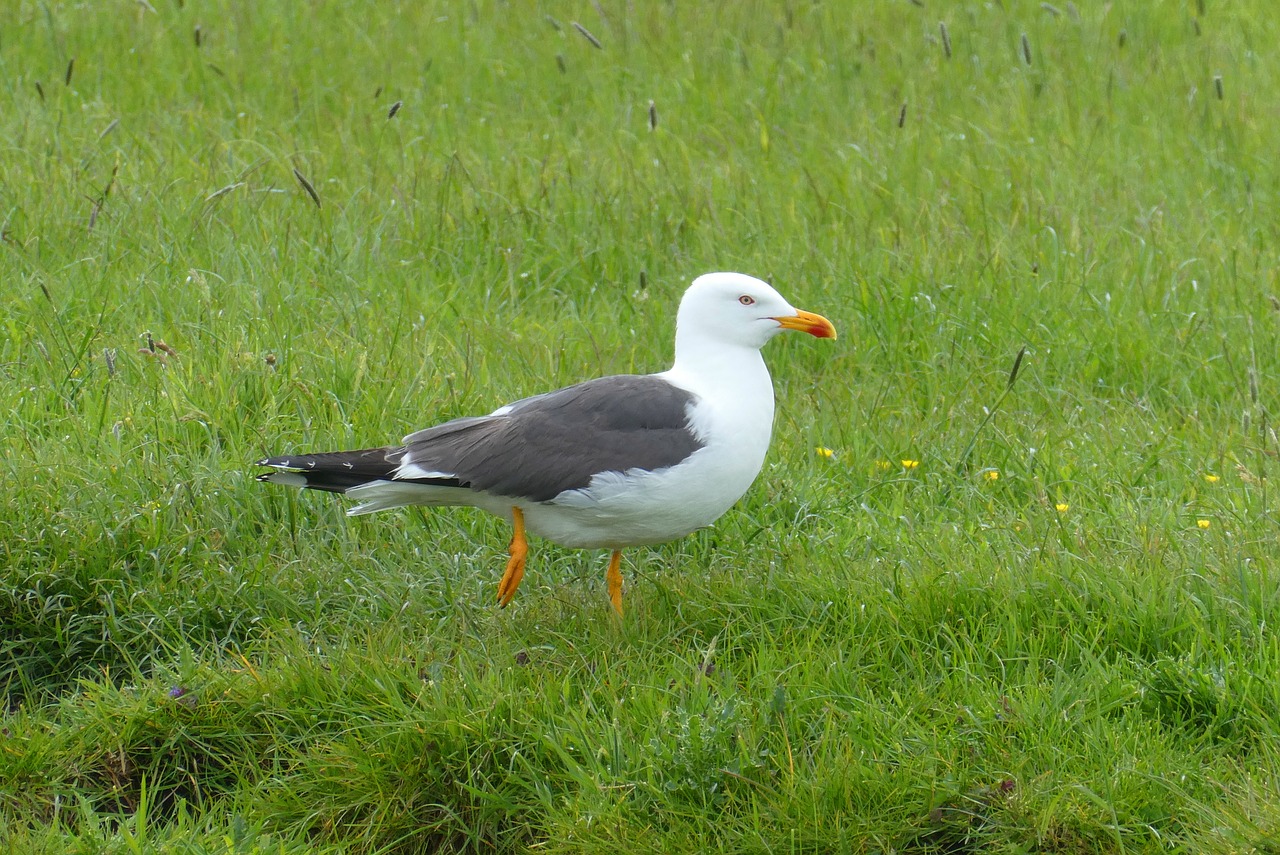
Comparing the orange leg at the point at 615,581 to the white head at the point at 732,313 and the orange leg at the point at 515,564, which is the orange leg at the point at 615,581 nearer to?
the orange leg at the point at 515,564

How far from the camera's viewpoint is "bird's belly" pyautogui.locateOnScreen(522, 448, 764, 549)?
3.76m

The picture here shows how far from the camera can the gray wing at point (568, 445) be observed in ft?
12.5

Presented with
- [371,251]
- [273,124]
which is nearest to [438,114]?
[273,124]

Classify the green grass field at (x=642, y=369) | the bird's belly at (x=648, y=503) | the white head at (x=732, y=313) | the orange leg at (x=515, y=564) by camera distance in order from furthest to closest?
the white head at (x=732, y=313) → the orange leg at (x=515, y=564) → the bird's belly at (x=648, y=503) → the green grass field at (x=642, y=369)

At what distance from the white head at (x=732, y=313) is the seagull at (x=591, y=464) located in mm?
85

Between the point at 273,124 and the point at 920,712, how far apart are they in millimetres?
4698

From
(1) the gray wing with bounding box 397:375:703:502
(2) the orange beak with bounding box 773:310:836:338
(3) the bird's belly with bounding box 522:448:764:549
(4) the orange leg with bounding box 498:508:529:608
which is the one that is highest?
(2) the orange beak with bounding box 773:310:836:338

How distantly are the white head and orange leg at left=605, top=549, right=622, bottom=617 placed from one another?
25.7 inches

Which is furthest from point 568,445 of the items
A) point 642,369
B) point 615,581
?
Answer: point 642,369

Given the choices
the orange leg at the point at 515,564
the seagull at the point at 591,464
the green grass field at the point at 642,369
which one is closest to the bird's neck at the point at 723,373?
the seagull at the point at 591,464

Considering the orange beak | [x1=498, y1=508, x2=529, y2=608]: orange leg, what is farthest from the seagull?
the orange beak

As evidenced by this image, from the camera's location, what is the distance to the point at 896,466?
4645 millimetres

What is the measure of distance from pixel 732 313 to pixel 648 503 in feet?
2.26

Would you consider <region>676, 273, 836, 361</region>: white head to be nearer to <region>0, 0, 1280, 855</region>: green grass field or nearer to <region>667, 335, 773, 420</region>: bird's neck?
<region>667, 335, 773, 420</region>: bird's neck
